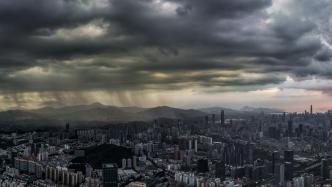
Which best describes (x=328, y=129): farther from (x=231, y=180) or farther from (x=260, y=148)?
(x=231, y=180)

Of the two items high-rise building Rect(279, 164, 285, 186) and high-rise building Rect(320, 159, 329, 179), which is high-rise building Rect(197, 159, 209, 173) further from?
high-rise building Rect(320, 159, 329, 179)

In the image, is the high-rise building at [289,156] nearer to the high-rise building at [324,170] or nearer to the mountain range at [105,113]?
the high-rise building at [324,170]

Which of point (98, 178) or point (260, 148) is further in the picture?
point (260, 148)

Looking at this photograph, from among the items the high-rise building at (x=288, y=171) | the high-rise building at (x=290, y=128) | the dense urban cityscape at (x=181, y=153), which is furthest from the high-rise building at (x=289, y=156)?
the high-rise building at (x=290, y=128)

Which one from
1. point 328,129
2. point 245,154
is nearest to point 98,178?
point 245,154

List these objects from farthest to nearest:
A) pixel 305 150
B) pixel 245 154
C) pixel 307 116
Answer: pixel 307 116 → pixel 305 150 → pixel 245 154

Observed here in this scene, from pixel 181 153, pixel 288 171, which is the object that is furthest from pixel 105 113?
pixel 288 171

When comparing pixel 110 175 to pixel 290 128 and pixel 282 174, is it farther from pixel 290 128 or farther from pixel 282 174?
pixel 290 128
